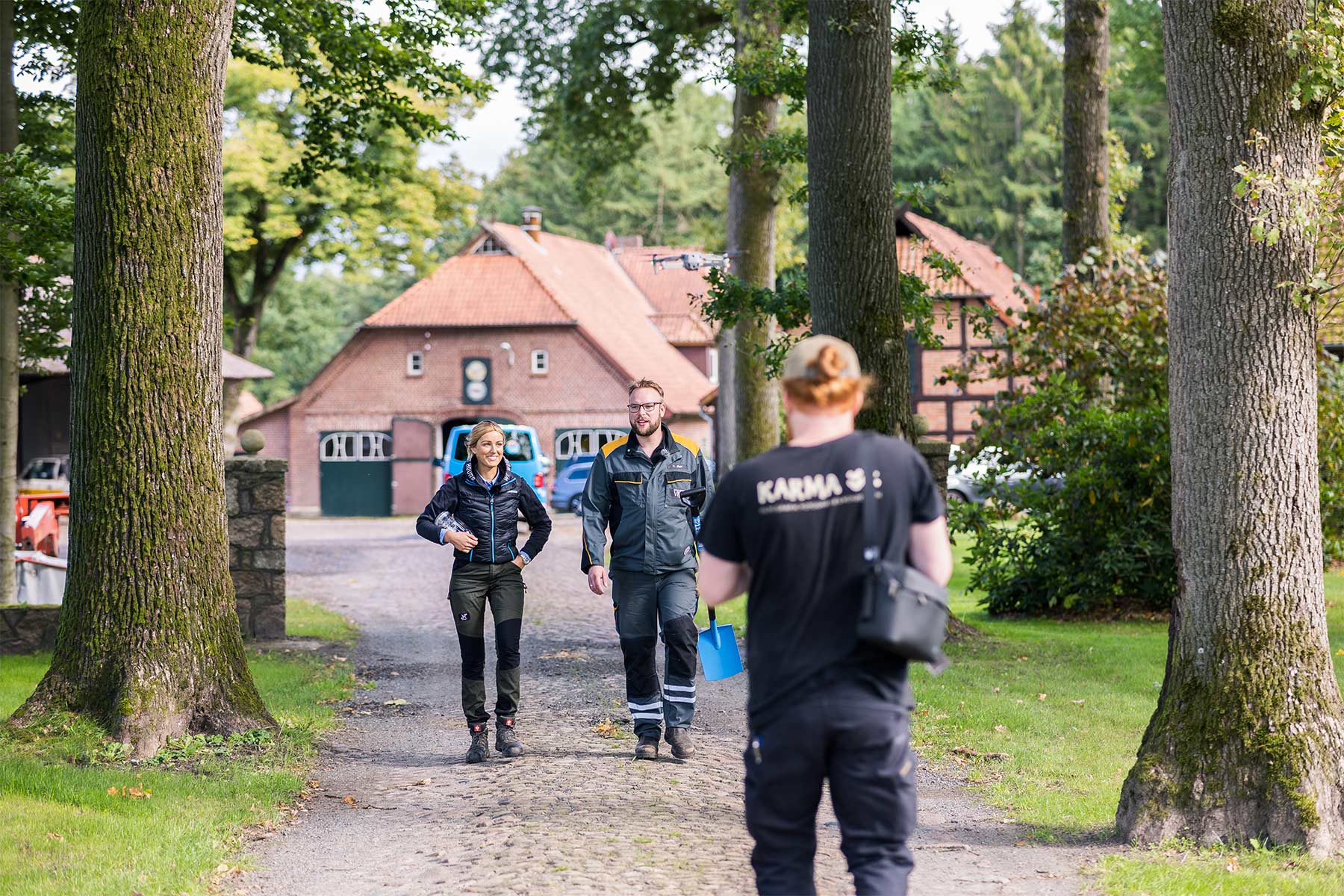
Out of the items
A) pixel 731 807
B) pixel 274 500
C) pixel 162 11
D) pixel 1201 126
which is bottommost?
pixel 731 807

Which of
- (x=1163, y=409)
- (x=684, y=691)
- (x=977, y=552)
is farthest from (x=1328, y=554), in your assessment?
(x=684, y=691)

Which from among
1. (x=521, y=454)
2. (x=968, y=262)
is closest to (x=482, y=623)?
(x=521, y=454)

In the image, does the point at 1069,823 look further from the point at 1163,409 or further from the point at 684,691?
the point at 1163,409

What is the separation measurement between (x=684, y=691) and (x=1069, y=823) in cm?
230

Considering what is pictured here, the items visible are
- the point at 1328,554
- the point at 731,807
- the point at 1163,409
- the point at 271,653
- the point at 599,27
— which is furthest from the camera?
the point at 599,27

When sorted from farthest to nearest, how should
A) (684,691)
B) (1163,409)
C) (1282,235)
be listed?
1. (1163,409)
2. (684,691)
3. (1282,235)

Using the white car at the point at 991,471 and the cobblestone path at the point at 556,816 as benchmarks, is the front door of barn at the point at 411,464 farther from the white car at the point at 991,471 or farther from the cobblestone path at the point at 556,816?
the cobblestone path at the point at 556,816

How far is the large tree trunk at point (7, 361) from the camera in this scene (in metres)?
13.1

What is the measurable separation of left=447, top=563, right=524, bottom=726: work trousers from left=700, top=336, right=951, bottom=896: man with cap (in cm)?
419

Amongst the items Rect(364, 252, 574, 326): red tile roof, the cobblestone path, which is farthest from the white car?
Rect(364, 252, 574, 326): red tile roof

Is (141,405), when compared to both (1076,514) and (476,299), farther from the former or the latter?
(476,299)

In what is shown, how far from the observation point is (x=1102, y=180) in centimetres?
1767

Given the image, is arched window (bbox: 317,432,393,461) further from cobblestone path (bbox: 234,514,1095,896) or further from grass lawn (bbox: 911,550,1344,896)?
cobblestone path (bbox: 234,514,1095,896)

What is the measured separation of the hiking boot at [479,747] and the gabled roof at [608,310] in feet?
120
